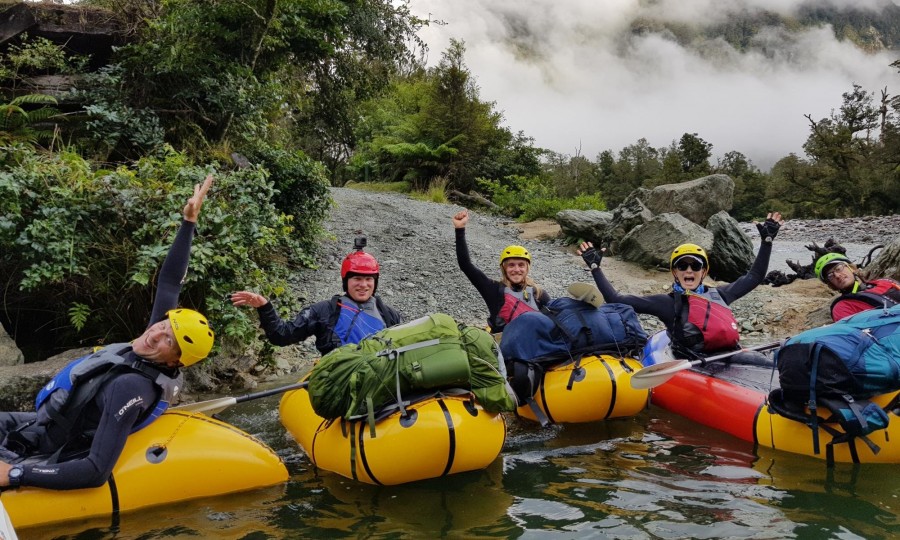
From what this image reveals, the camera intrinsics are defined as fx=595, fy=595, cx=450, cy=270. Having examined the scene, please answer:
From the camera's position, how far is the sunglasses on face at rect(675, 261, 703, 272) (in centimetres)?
610

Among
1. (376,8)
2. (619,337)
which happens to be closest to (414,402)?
(619,337)

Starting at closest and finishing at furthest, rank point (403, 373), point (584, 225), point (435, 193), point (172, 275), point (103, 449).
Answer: point (103, 449) < point (403, 373) < point (172, 275) < point (584, 225) < point (435, 193)

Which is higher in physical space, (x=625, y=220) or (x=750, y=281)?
(x=625, y=220)

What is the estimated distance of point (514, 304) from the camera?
6.19m

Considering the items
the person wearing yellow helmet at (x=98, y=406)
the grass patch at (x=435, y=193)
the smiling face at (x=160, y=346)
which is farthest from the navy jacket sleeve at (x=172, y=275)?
the grass patch at (x=435, y=193)

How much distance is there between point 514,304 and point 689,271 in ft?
5.99

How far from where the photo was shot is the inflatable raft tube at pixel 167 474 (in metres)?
3.64

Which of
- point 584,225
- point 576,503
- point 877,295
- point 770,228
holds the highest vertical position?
point 584,225

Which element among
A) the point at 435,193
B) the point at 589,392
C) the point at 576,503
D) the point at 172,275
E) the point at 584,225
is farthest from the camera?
the point at 435,193

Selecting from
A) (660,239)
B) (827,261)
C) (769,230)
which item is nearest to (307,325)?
(769,230)

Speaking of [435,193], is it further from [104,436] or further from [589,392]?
[104,436]

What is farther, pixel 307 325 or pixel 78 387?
pixel 307 325

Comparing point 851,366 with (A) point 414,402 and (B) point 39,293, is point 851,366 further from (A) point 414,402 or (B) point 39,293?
(B) point 39,293

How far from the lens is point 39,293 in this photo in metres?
6.12
